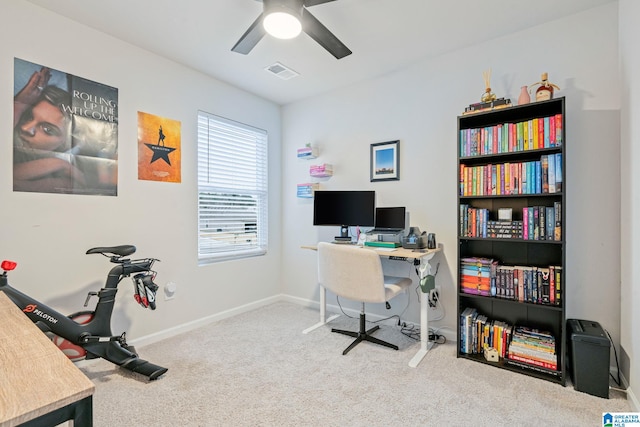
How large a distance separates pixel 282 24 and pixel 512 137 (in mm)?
1761

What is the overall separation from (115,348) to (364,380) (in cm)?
171

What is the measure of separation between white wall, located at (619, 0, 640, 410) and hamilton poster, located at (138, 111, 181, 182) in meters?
3.33

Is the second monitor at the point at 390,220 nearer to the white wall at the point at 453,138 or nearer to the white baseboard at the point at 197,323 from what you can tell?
the white wall at the point at 453,138

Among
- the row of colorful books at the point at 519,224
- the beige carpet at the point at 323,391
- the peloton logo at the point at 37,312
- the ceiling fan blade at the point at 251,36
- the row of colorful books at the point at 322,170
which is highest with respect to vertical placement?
the ceiling fan blade at the point at 251,36

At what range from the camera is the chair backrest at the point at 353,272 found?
233cm

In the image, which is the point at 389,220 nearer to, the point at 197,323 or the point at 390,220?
the point at 390,220

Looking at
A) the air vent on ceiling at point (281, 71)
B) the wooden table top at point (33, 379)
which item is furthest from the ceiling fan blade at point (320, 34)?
the wooden table top at point (33, 379)

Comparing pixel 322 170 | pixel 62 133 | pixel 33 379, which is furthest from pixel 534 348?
pixel 62 133

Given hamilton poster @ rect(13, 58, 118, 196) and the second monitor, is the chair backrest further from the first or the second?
hamilton poster @ rect(13, 58, 118, 196)

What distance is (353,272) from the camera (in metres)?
2.43

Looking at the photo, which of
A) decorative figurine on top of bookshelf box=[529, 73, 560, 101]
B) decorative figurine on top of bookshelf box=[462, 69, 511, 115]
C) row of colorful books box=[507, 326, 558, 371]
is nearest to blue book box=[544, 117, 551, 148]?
decorative figurine on top of bookshelf box=[529, 73, 560, 101]

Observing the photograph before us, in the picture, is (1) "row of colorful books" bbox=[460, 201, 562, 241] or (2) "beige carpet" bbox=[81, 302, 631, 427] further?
(1) "row of colorful books" bbox=[460, 201, 562, 241]

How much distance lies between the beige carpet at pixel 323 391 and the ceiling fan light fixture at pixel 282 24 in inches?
89.0

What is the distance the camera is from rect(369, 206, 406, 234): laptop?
9.44 ft
